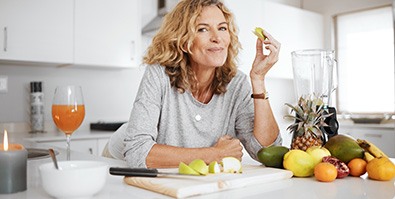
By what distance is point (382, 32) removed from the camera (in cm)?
426

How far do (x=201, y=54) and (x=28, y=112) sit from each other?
7.25ft

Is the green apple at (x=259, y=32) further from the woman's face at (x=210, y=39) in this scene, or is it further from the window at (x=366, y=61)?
the window at (x=366, y=61)

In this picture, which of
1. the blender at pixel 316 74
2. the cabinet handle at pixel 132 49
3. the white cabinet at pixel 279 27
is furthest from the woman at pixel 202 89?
the white cabinet at pixel 279 27

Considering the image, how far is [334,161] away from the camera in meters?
1.02

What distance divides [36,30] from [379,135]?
3.17 metres

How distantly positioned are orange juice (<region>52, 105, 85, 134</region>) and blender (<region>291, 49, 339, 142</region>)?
69 cm

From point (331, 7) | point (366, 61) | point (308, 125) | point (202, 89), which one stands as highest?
point (331, 7)

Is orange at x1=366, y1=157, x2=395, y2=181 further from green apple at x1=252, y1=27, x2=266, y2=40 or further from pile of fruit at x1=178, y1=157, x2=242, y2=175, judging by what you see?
green apple at x1=252, y1=27, x2=266, y2=40

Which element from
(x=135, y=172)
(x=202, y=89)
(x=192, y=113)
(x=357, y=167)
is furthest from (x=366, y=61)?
(x=135, y=172)

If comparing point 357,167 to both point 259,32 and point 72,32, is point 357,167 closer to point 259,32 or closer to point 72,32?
point 259,32

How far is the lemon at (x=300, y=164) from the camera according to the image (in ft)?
3.31

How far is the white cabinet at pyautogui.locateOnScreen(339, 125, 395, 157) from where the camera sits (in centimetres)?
371

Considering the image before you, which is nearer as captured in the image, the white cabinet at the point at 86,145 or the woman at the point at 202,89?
the woman at the point at 202,89

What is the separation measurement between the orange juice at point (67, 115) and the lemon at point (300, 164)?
64 cm
